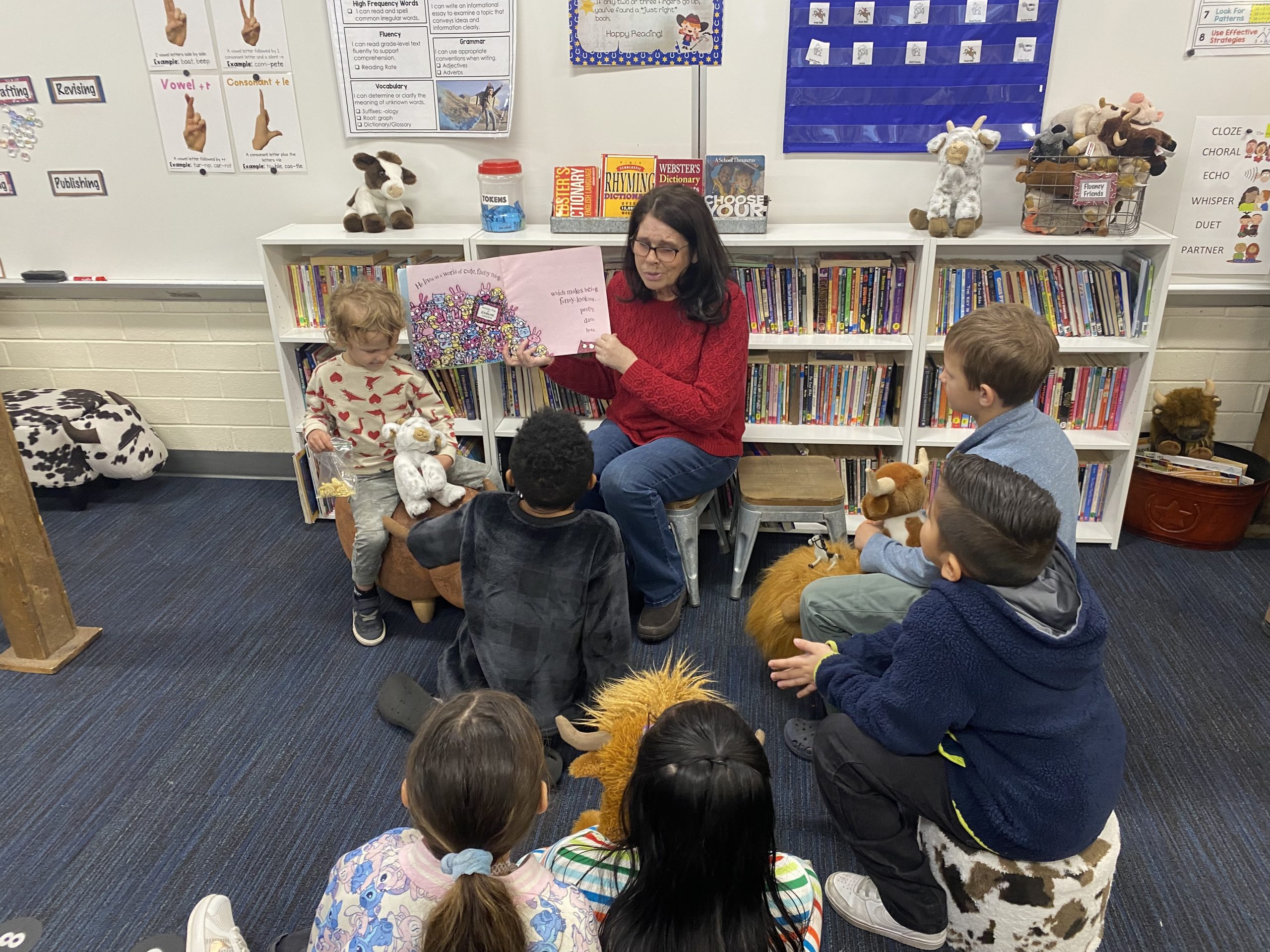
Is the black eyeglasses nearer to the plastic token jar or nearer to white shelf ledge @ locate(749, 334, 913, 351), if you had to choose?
white shelf ledge @ locate(749, 334, 913, 351)

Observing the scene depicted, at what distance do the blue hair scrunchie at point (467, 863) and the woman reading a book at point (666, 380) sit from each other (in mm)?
1470

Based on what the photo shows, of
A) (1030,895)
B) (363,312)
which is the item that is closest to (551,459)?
(363,312)

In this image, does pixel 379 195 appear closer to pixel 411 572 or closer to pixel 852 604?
pixel 411 572

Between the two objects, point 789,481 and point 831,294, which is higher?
point 831,294

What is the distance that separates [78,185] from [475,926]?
3258mm

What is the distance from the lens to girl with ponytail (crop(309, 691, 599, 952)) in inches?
44.6

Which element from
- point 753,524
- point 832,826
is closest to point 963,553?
point 832,826

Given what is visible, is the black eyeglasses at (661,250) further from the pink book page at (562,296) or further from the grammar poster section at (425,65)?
the grammar poster section at (425,65)

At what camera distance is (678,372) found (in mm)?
2609

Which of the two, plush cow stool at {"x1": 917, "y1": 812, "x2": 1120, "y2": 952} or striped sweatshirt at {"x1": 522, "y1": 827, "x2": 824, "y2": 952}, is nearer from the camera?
striped sweatshirt at {"x1": 522, "y1": 827, "x2": 824, "y2": 952}

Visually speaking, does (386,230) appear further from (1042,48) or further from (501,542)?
(1042,48)

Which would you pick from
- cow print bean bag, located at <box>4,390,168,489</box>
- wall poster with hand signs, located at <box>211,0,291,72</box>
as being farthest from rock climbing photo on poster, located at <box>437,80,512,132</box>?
cow print bean bag, located at <box>4,390,168,489</box>

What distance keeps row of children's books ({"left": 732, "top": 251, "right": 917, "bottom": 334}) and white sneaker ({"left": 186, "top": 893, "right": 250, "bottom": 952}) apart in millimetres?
2170

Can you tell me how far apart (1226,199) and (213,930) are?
10.9 ft
